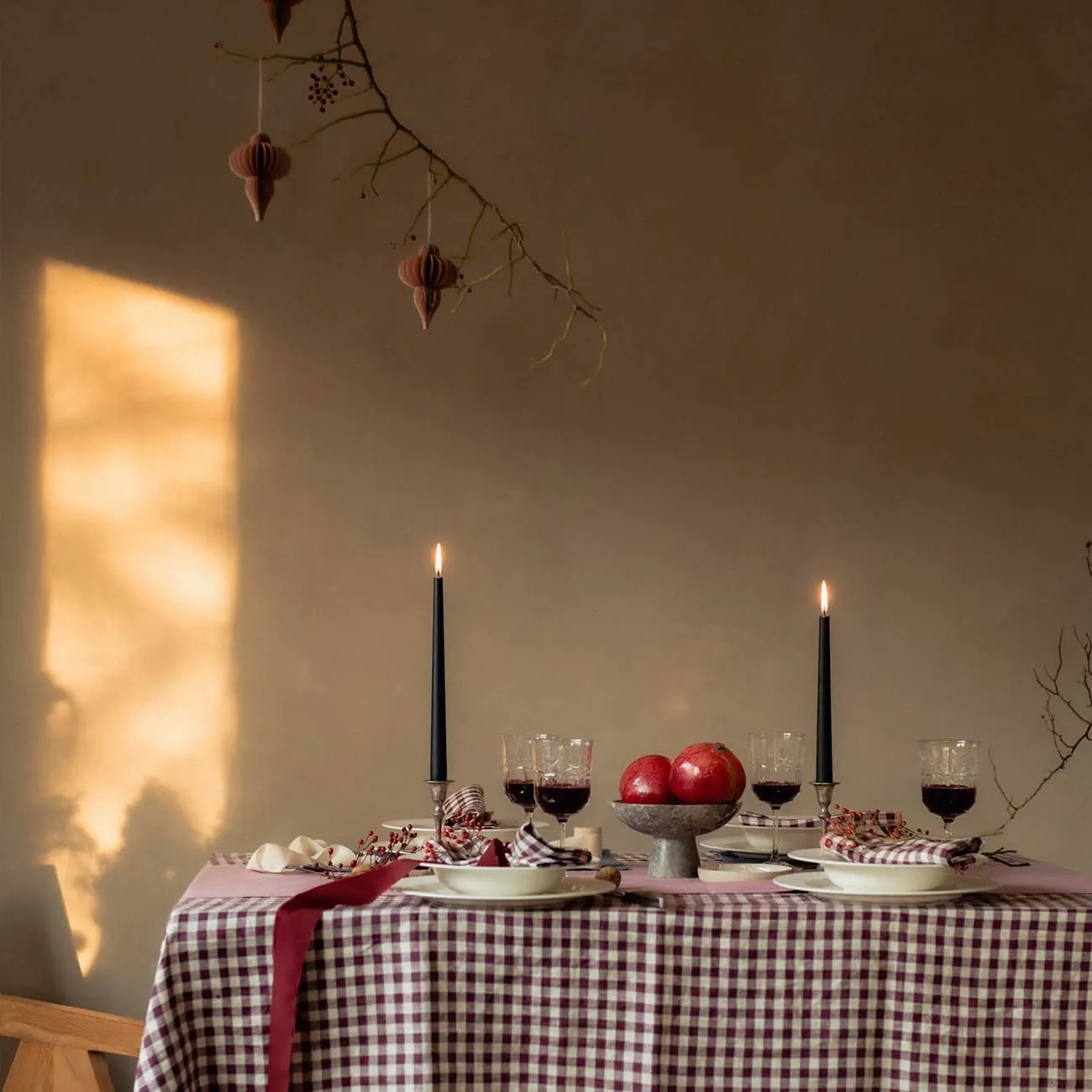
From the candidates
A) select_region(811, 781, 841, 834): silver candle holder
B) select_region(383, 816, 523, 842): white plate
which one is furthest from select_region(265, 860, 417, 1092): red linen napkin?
select_region(811, 781, 841, 834): silver candle holder

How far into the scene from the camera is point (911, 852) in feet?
4.41

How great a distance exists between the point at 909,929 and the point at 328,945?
56 cm

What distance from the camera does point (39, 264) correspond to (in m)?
2.71

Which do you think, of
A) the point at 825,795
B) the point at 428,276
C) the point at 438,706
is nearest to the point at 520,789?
the point at 438,706

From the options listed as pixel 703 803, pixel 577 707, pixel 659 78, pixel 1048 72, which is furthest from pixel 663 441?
pixel 703 803

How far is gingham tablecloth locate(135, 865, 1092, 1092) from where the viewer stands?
122cm

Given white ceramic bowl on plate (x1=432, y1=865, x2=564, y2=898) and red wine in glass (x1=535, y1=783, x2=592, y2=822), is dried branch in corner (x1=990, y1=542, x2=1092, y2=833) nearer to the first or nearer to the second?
red wine in glass (x1=535, y1=783, x2=592, y2=822)

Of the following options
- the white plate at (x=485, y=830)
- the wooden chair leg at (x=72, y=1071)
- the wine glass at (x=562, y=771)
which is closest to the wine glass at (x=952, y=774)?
the wine glass at (x=562, y=771)

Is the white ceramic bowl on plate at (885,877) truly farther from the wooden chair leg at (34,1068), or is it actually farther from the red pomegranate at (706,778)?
the wooden chair leg at (34,1068)

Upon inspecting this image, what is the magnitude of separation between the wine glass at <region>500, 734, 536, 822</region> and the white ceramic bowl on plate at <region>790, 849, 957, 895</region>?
38 centimetres

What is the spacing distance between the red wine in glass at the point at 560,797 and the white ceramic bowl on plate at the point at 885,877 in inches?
11.9

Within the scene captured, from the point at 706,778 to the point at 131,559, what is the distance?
1.61 m

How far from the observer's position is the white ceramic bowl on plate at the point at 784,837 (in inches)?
71.0

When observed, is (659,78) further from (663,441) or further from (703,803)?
(703,803)
